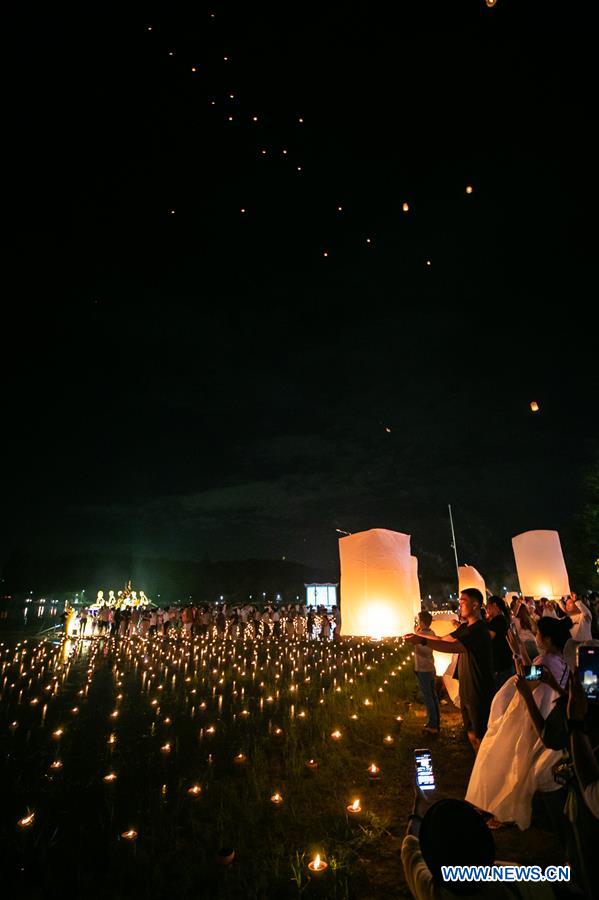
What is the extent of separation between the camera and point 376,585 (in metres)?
7.59

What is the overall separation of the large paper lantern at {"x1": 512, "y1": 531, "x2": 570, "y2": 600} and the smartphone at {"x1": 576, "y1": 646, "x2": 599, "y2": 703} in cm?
1429

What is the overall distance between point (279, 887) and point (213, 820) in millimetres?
1251

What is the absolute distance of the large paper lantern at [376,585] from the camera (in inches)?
295

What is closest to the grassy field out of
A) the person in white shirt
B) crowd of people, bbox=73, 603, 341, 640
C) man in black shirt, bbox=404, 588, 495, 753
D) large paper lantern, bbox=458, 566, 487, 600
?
man in black shirt, bbox=404, 588, 495, 753

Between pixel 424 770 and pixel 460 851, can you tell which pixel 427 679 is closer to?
pixel 424 770

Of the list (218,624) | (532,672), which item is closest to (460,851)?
(532,672)

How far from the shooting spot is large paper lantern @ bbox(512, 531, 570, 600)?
566 inches

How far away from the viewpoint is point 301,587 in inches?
3231

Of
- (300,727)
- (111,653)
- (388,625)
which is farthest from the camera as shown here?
(111,653)

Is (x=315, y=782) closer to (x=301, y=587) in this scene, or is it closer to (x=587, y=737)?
(x=587, y=737)

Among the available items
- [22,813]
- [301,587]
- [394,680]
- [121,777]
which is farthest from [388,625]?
[301,587]

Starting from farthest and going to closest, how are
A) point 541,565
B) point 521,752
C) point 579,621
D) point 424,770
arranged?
point 541,565 < point 579,621 < point 521,752 < point 424,770

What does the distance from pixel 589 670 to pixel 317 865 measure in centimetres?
257

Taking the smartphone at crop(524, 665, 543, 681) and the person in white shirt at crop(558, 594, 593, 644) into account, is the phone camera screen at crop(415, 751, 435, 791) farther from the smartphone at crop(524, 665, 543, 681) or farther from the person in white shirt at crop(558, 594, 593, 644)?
the person in white shirt at crop(558, 594, 593, 644)
